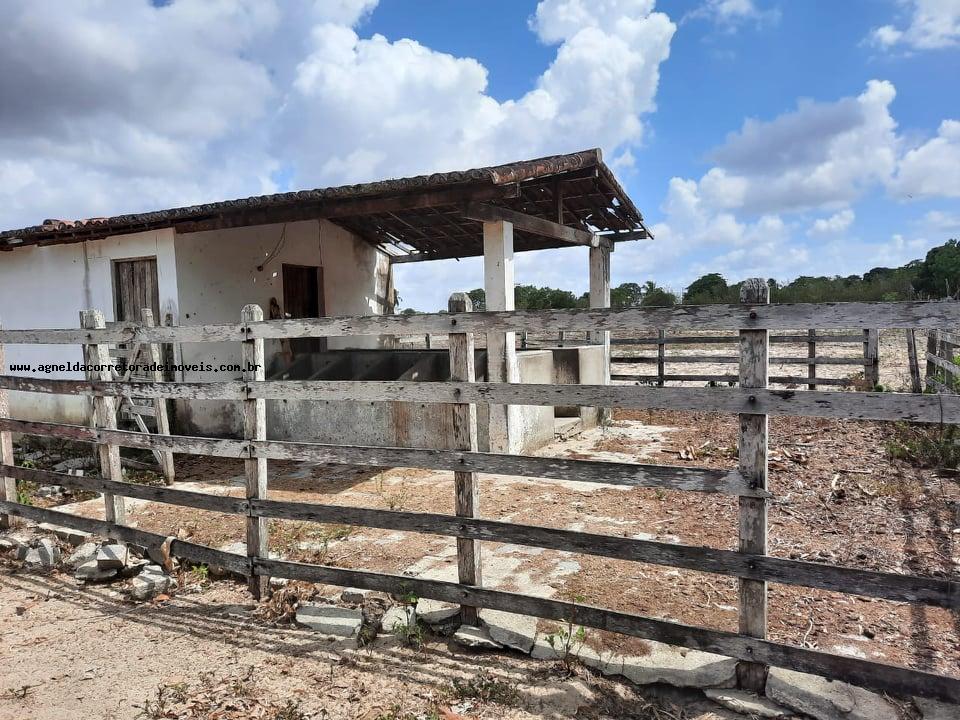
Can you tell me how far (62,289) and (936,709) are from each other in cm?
1192

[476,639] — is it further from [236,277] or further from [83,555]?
[236,277]

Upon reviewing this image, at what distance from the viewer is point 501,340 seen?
8016 millimetres

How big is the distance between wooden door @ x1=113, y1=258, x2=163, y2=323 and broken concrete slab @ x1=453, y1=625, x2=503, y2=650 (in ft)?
25.5

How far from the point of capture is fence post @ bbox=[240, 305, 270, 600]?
413 cm

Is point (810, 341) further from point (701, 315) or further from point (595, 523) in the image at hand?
point (701, 315)

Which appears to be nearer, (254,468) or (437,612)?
(437,612)

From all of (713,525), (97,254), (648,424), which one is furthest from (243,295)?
(713,525)

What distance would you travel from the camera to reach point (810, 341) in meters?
10.7

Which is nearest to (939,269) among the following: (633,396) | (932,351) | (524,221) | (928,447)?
(932,351)

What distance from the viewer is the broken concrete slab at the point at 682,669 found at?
2.97 metres

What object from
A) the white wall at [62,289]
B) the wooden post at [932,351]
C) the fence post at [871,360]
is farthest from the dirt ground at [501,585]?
the white wall at [62,289]

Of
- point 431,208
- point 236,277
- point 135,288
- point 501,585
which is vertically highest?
point 431,208

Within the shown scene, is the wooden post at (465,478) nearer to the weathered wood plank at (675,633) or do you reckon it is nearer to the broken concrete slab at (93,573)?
the weathered wood plank at (675,633)

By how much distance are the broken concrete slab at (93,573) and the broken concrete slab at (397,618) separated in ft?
7.74
